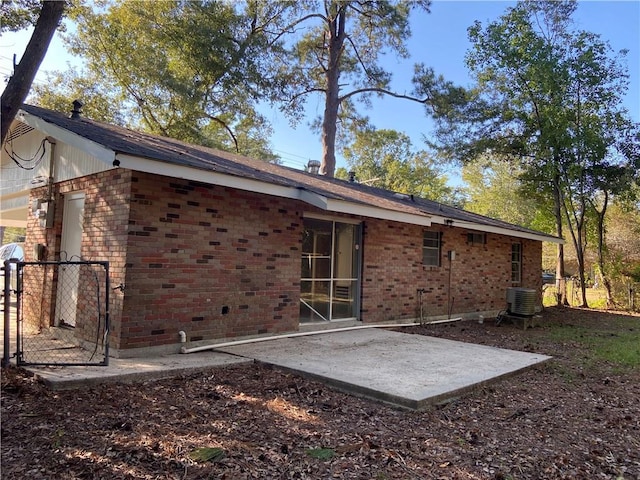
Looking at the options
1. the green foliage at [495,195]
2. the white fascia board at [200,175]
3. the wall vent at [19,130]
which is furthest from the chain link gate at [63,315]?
the green foliage at [495,195]

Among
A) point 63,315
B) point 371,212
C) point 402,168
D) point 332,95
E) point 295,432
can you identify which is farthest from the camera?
point 402,168

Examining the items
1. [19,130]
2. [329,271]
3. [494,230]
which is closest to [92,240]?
[19,130]

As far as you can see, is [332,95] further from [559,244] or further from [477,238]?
[559,244]

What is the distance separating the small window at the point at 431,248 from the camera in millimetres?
10734

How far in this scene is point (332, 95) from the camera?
19.9 m

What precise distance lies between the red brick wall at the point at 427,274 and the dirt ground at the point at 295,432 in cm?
423

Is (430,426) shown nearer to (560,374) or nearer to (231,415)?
(231,415)

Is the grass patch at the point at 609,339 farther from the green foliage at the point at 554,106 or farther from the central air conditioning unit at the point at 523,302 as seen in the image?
the green foliage at the point at 554,106

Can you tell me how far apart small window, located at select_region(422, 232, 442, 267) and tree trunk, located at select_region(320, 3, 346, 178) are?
913 centimetres

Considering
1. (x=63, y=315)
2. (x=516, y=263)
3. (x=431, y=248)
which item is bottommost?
(x=63, y=315)

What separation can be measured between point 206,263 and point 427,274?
236 inches

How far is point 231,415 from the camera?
3902mm

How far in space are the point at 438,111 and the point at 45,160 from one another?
15.1 meters

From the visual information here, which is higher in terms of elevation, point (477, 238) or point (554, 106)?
point (554, 106)
